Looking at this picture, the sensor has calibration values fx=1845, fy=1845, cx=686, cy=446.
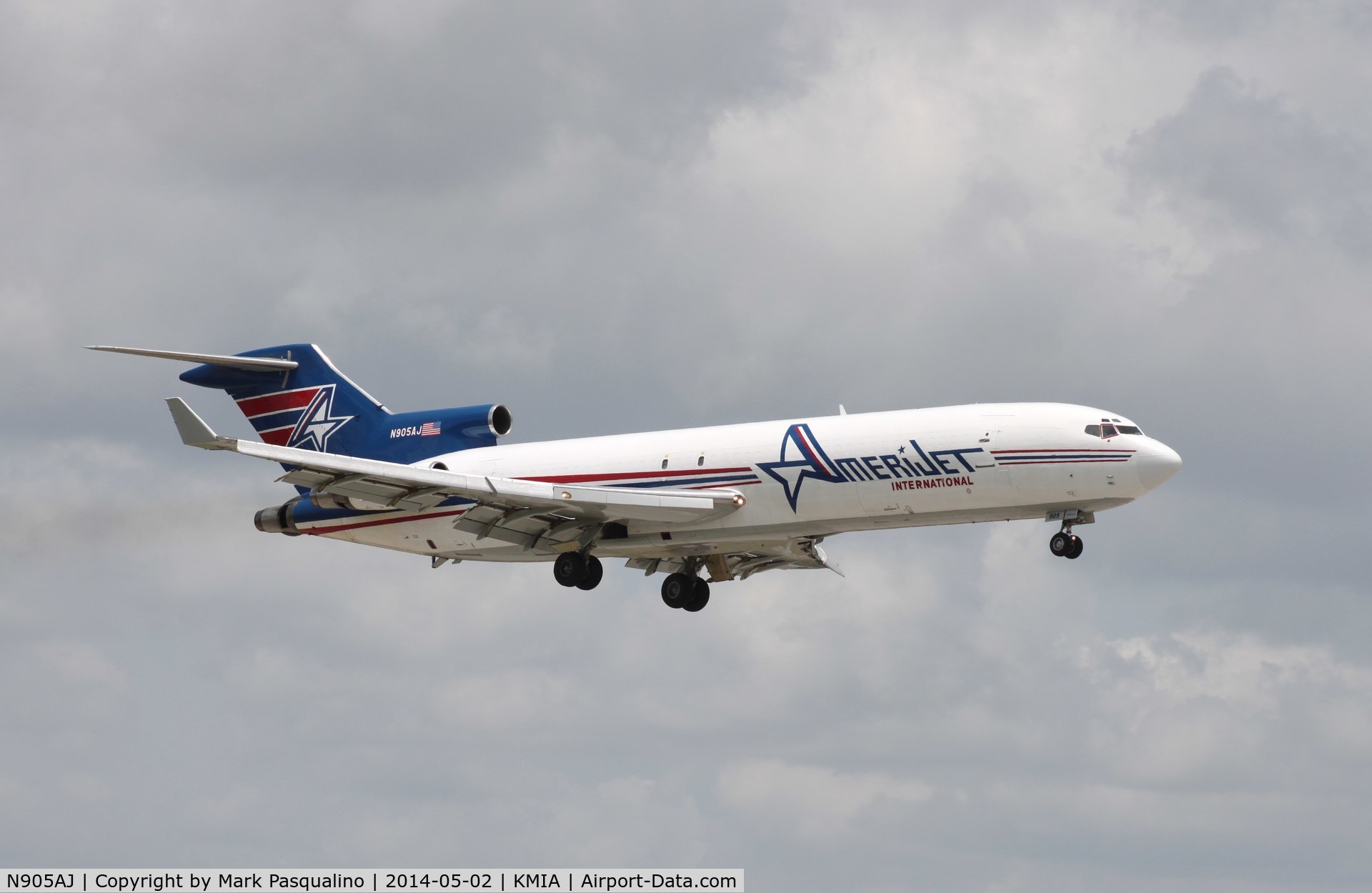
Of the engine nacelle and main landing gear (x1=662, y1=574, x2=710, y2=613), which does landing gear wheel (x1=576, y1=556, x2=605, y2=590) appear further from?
the engine nacelle

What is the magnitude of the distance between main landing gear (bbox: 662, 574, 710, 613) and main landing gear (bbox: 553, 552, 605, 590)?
345 cm

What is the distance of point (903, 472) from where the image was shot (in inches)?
1806

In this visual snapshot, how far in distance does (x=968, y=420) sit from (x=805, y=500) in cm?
466

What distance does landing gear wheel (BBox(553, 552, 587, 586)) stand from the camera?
51219 mm

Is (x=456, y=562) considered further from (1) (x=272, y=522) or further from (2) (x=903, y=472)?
(2) (x=903, y=472)

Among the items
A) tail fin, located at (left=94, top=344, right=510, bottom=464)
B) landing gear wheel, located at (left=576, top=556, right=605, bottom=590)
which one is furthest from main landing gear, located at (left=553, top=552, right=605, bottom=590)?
tail fin, located at (left=94, top=344, right=510, bottom=464)

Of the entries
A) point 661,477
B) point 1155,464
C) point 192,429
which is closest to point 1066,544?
point 1155,464

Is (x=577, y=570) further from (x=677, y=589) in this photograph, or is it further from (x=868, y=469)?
(x=868, y=469)

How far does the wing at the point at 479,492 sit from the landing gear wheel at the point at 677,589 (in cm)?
437

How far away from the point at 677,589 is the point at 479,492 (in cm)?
816

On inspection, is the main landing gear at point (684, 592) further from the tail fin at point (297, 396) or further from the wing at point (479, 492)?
the tail fin at point (297, 396)

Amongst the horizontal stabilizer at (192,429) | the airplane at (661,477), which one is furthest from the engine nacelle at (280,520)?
the horizontal stabilizer at (192,429)

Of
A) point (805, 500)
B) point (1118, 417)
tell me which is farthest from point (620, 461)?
point (1118, 417)

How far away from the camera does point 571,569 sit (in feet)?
168
